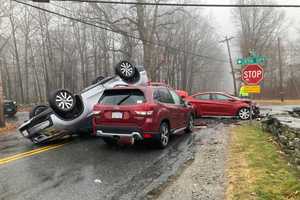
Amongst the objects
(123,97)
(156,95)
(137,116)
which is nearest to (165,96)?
(156,95)

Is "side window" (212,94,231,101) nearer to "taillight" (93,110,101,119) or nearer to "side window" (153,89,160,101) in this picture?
"side window" (153,89,160,101)

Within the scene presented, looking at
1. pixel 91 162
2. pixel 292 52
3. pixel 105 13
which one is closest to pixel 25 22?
pixel 105 13

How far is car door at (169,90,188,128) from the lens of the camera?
1036 cm

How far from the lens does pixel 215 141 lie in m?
10.1

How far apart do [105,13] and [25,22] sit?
741 inches

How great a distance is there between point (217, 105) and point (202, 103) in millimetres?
766

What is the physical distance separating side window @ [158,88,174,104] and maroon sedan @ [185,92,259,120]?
21.6 ft

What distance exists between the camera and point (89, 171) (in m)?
6.82

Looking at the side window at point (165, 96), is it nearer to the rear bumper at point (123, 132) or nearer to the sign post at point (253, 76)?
the rear bumper at point (123, 132)

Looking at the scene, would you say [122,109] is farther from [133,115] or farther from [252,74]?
[252,74]

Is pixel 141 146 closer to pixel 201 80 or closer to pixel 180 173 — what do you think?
pixel 180 173

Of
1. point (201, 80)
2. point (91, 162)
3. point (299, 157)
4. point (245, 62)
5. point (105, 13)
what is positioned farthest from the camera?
point (201, 80)

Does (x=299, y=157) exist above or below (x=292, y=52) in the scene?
below

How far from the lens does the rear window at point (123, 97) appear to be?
28.0 feet
